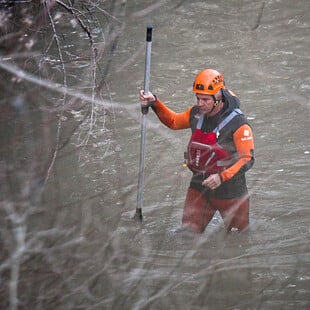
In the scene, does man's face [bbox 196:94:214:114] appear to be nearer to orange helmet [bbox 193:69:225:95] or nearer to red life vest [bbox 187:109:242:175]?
orange helmet [bbox 193:69:225:95]

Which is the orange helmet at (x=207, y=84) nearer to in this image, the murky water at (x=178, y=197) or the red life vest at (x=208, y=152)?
the red life vest at (x=208, y=152)

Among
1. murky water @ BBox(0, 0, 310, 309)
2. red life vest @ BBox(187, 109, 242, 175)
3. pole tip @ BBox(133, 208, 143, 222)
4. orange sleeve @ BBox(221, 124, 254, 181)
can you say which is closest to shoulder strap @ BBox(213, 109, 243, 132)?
red life vest @ BBox(187, 109, 242, 175)

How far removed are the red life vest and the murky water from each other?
100cm

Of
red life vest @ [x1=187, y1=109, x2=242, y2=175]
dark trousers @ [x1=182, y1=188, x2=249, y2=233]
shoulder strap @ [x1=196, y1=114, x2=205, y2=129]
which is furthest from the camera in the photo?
dark trousers @ [x1=182, y1=188, x2=249, y2=233]

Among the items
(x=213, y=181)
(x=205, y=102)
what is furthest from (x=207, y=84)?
(x=213, y=181)

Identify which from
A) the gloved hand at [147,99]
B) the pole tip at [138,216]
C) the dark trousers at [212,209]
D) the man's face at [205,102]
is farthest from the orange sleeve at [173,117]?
the pole tip at [138,216]

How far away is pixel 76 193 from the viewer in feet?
31.9

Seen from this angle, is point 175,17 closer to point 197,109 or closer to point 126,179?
point 126,179

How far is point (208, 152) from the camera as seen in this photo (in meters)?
7.41

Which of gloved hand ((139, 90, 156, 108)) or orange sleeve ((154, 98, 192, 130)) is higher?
gloved hand ((139, 90, 156, 108))

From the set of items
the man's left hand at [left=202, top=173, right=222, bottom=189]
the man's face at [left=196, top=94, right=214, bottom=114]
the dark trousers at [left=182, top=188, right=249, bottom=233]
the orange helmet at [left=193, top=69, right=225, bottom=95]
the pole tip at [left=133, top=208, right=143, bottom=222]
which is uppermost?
the orange helmet at [left=193, top=69, right=225, bottom=95]

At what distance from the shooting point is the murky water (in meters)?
7.43

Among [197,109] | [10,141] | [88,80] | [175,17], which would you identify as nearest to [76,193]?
[10,141]

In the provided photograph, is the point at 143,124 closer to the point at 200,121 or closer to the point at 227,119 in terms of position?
the point at 200,121
